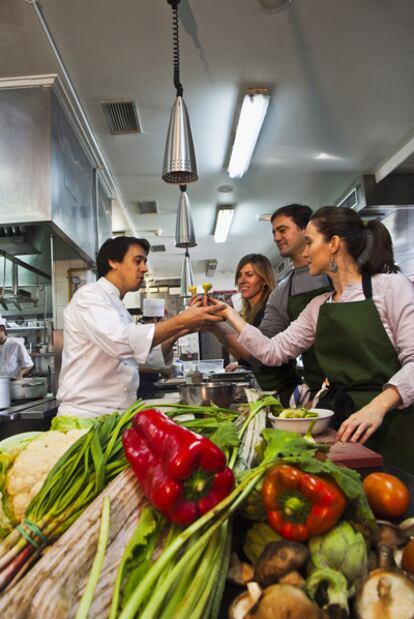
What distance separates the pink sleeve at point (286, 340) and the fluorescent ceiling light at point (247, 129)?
2304 mm

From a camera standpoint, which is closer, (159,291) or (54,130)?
(54,130)

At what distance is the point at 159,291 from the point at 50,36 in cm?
739

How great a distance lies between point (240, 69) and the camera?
3377 mm

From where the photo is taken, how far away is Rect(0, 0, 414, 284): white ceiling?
111 inches

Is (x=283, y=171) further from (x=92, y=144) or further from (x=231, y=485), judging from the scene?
(x=231, y=485)

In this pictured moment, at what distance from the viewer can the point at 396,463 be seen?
1654 millimetres

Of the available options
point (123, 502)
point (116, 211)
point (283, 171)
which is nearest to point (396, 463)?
point (123, 502)

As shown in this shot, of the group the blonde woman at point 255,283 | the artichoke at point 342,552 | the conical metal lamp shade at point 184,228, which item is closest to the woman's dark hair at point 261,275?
the blonde woman at point 255,283

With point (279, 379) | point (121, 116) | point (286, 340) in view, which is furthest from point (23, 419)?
point (121, 116)

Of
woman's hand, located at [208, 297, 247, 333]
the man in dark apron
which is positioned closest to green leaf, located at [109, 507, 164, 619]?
woman's hand, located at [208, 297, 247, 333]

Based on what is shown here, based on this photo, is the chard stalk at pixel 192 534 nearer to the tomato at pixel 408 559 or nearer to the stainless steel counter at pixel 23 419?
the tomato at pixel 408 559

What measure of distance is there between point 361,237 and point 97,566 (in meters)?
1.78

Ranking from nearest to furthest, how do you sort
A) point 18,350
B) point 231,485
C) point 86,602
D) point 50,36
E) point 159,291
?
1. point 86,602
2. point 231,485
3. point 50,36
4. point 18,350
5. point 159,291

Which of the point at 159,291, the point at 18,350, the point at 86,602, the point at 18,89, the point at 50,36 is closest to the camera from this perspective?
the point at 86,602
